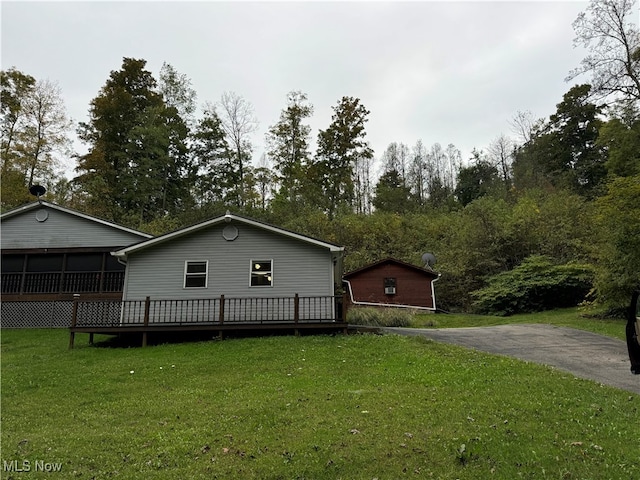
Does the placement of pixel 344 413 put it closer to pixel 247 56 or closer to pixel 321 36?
pixel 321 36

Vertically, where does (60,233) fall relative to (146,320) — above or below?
above

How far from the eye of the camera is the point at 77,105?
3066 cm

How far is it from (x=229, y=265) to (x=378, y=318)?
20.9 ft

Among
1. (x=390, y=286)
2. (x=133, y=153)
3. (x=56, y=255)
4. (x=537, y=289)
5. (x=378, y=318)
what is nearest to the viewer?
(x=378, y=318)

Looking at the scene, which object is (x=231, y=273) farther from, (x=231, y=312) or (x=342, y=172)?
(x=342, y=172)

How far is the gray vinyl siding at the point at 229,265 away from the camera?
13367mm

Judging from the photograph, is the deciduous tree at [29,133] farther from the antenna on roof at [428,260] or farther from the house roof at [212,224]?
the antenna on roof at [428,260]

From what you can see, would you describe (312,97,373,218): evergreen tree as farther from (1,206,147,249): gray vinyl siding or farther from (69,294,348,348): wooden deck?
(69,294,348,348): wooden deck

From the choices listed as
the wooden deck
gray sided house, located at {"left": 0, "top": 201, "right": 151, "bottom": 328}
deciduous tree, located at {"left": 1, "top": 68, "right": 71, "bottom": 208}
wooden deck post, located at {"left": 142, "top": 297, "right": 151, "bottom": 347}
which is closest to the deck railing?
the wooden deck

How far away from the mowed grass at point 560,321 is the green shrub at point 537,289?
104 cm

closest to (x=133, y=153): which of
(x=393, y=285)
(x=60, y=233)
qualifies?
(x=60, y=233)

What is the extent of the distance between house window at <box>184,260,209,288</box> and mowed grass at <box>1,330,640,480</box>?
4.24m

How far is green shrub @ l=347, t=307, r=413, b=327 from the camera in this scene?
49.9ft

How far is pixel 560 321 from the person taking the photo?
15492mm
